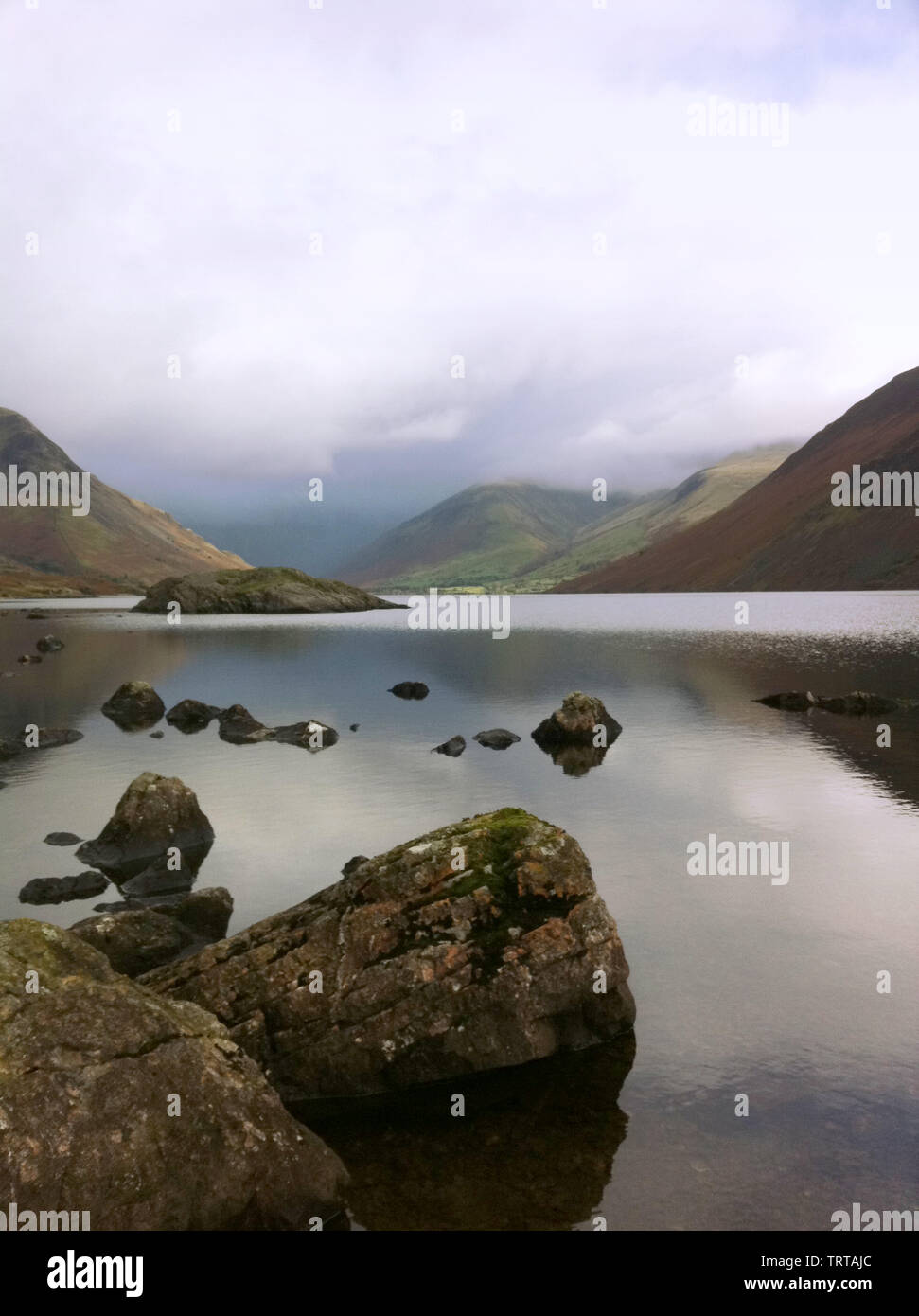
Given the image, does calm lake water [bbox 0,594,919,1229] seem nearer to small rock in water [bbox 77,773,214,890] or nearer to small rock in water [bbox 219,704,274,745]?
small rock in water [bbox 77,773,214,890]

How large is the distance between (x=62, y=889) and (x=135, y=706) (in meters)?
34.9

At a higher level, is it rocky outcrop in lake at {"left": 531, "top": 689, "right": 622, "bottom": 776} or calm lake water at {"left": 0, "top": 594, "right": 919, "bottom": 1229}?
rocky outcrop in lake at {"left": 531, "top": 689, "right": 622, "bottom": 776}

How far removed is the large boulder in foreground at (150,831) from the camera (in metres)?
26.8

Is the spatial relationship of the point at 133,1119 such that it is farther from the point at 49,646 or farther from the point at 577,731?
the point at 49,646

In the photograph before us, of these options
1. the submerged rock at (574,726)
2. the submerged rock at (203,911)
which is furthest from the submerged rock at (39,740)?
the submerged rock at (574,726)

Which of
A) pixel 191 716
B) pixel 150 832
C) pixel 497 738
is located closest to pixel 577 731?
pixel 497 738

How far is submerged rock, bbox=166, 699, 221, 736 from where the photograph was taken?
54.8 metres

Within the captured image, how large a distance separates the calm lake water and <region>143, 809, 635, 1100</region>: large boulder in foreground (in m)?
0.70

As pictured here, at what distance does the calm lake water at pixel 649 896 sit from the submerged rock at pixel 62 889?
0.50m

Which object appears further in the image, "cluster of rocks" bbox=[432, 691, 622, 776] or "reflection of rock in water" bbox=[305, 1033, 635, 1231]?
"cluster of rocks" bbox=[432, 691, 622, 776]

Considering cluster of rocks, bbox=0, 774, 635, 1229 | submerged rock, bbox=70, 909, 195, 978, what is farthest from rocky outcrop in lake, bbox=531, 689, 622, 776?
cluster of rocks, bbox=0, 774, 635, 1229
